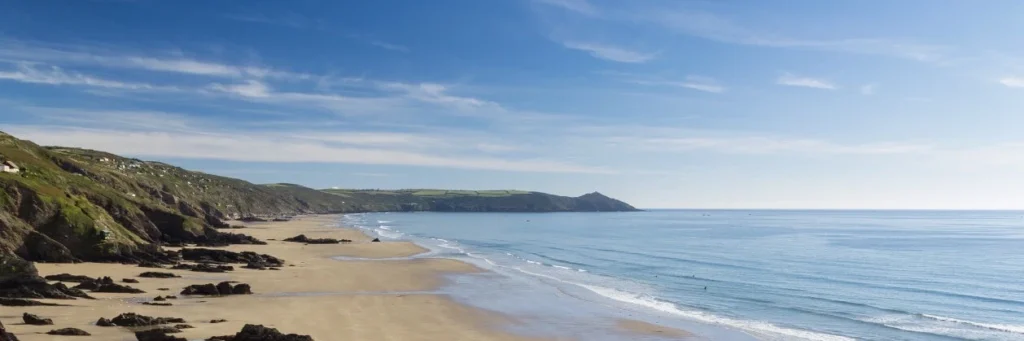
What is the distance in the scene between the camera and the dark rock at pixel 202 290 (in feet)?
110

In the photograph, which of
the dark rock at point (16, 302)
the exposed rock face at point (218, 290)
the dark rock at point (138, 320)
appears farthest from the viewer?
the exposed rock face at point (218, 290)

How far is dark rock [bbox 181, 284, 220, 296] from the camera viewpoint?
3339 cm

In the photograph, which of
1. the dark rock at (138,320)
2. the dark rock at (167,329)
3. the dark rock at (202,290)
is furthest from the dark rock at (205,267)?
the dark rock at (167,329)

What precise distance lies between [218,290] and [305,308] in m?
5.50

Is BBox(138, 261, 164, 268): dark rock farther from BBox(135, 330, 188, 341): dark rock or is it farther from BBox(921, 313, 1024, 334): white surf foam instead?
BBox(921, 313, 1024, 334): white surf foam

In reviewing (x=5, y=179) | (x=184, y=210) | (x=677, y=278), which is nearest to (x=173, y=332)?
(x=5, y=179)

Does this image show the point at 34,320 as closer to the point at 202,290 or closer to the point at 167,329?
the point at 167,329

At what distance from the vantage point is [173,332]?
22.8 meters

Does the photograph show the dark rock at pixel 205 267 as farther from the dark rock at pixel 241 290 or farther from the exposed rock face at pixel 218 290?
the dark rock at pixel 241 290

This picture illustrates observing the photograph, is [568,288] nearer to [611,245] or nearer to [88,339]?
[88,339]

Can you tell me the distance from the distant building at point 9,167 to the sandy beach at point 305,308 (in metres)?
15.0

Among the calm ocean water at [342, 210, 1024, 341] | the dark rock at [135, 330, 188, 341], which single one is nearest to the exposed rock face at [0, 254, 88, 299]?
the dark rock at [135, 330, 188, 341]

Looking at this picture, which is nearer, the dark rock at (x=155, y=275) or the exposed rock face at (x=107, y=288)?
the exposed rock face at (x=107, y=288)

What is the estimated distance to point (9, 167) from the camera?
52812 mm
